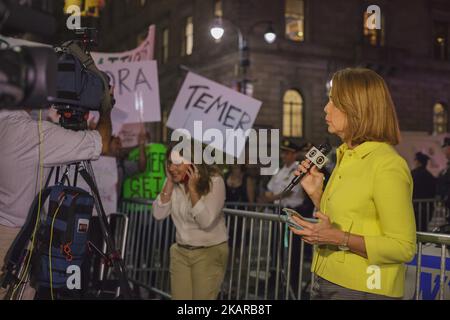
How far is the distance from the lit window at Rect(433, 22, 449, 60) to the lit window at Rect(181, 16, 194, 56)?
37.7 feet

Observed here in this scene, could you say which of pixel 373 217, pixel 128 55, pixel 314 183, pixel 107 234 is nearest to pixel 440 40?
pixel 128 55

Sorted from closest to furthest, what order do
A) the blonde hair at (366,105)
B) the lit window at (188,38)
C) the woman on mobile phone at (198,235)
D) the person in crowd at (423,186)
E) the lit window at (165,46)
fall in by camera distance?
the blonde hair at (366,105) < the woman on mobile phone at (198,235) < the person in crowd at (423,186) < the lit window at (188,38) < the lit window at (165,46)

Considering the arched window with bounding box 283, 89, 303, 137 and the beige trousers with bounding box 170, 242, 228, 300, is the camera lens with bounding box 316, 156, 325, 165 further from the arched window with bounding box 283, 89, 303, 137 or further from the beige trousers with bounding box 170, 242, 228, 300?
the arched window with bounding box 283, 89, 303, 137

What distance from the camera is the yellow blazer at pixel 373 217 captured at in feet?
6.90

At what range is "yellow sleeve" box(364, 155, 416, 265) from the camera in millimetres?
2098

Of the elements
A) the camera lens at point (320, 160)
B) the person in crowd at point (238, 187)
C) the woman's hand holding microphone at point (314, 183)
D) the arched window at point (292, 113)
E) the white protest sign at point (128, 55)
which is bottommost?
the person in crowd at point (238, 187)

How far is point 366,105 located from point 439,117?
26.6 metres

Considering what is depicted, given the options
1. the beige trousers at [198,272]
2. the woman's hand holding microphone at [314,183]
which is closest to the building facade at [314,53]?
the beige trousers at [198,272]

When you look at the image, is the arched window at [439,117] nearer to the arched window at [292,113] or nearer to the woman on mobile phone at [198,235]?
the arched window at [292,113]

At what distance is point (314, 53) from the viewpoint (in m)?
24.8

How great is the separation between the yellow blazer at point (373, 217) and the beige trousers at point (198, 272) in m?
A: 2.04
